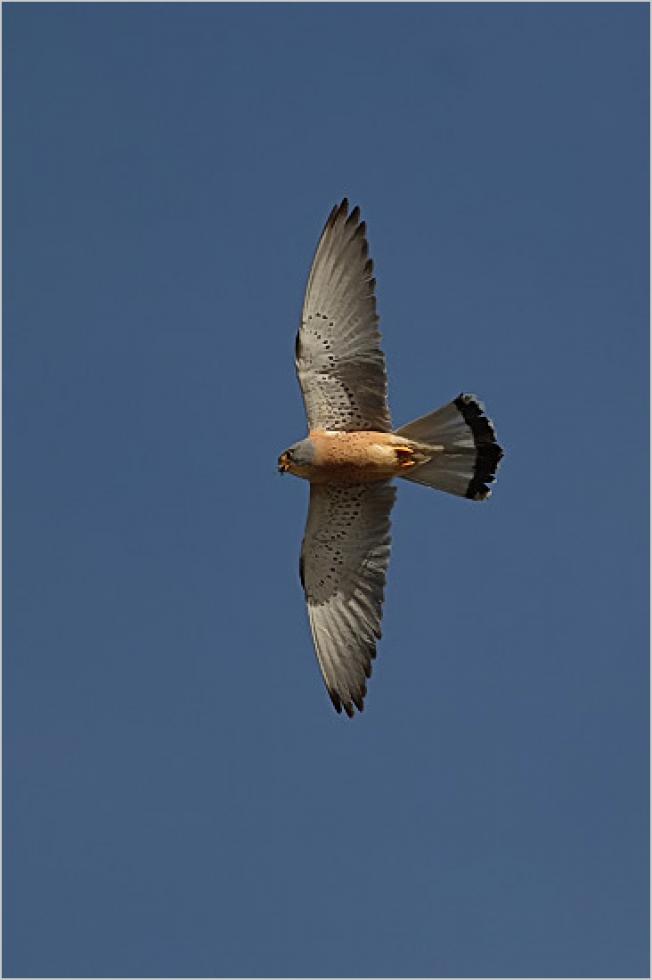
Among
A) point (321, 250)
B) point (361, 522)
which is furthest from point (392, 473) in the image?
point (321, 250)

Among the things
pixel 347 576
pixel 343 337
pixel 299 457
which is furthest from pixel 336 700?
pixel 343 337

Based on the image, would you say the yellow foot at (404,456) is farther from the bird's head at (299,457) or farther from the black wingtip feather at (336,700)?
the black wingtip feather at (336,700)

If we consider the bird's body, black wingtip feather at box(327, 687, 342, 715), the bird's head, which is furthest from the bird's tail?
black wingtip feather at box(327, 687, 342, 715)

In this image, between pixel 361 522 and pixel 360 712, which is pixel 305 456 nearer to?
pixel 361 522

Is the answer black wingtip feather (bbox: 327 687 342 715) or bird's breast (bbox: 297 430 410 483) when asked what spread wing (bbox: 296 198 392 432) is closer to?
bird's breast (bbox: 297 430 410 483)

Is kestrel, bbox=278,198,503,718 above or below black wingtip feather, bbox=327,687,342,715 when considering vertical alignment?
above

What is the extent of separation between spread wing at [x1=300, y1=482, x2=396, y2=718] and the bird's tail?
459mm

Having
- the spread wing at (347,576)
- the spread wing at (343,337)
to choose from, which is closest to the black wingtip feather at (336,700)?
the spread wing at (347,576)

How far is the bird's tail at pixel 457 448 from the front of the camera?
19516 millimetres

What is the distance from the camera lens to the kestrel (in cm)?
1934

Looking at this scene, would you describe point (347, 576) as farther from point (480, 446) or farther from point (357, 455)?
point (480, 446)

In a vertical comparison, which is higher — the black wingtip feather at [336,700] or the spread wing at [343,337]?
the spread wing at [343,337]

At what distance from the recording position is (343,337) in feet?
63.5

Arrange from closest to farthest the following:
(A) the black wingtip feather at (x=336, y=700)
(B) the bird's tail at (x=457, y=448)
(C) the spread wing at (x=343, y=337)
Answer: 1. (C) the spread wing at (x=343, y=337)
2. (B) the bird's tail at (x=457, y=448)
3. (A) the black wingtip feather at (x=336, y=700)
